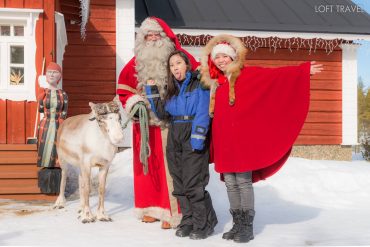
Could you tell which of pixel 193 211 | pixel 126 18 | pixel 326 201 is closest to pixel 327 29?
pixel 126 18

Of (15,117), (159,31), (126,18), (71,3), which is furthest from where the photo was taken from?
(126,18)

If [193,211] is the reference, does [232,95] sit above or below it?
above

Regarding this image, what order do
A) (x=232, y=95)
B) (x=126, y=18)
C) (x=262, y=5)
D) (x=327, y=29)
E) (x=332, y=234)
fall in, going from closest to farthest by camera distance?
(x=232, y=95), (x=332, y=234), (x=126, y=18), (x=327, y=29), (x=262, y=5)

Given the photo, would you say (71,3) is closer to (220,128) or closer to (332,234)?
(220,128)

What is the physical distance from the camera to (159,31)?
14.7 feet

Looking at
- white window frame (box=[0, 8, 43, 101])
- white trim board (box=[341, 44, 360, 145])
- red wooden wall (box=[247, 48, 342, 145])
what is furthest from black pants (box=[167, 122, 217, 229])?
white trim board (box=[341, 44, 360, 145])

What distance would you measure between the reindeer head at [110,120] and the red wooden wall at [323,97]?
7335 mm

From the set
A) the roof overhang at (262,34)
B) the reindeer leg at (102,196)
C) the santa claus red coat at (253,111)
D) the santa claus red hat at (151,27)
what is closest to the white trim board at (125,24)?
the roof overhang at (262,34)

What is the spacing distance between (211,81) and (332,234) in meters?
1.87

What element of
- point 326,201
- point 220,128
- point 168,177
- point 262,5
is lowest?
point 326,201

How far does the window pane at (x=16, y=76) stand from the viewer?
293 inches

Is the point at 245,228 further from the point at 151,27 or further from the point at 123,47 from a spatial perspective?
the point at 123,47

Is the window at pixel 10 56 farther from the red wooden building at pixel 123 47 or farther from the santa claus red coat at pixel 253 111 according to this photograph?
the santa claus red coat at pixel 253 111

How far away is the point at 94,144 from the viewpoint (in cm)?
450
